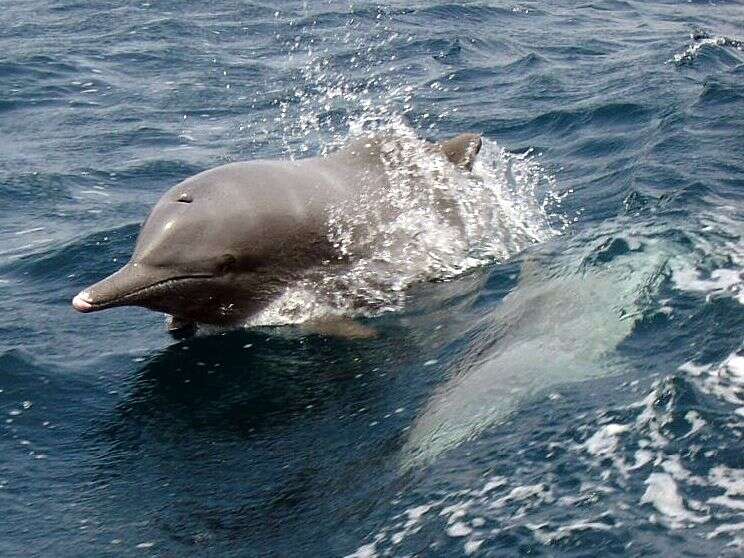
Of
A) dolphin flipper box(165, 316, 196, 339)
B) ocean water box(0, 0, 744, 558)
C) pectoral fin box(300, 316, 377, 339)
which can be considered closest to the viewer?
ocean water box(0, 0, 744, 558)

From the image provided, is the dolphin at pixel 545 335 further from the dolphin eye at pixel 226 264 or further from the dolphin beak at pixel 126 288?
the dolphin beak at pixel 126 288

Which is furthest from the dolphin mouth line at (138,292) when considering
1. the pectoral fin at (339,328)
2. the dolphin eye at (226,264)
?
the pectoral fin at (339,328)

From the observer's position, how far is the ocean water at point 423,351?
586 centimetres

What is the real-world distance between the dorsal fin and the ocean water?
0.61 feet

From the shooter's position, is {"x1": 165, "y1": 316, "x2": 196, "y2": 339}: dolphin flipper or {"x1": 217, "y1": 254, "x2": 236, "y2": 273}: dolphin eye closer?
{"x1": 217, "y1": 254, "x2": 236, "y2": 273}: dolphin eye

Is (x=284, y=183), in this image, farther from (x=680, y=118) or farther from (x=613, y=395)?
(x=680, y=118)

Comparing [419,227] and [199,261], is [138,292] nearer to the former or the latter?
[199,261]

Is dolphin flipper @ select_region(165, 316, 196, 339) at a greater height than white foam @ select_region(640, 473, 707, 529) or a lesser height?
lesser

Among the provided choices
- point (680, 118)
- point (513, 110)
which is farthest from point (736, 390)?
point (513, 110)

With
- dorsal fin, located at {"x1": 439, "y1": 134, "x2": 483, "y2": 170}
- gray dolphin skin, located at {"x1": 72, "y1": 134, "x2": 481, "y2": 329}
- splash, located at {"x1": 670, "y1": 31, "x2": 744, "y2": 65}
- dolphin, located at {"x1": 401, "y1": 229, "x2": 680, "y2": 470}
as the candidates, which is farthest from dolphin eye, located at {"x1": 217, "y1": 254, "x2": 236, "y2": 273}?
splash, located at {"x1": 670, "y1": 31, "x2": 744, "y2": 65}

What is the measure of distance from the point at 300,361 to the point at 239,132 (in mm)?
7686

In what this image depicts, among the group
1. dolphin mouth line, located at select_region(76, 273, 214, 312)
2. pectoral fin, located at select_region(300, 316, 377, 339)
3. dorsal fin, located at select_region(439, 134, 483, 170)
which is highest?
dorsal fin, located at select_region(439, 134, 483, 170)

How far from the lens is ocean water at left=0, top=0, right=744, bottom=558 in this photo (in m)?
5.86

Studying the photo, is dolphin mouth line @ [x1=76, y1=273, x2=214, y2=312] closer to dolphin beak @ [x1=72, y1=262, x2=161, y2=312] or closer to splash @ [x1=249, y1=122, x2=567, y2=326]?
dolphin beak @ [x1=72, y1=262, x2=161, y2=312]
